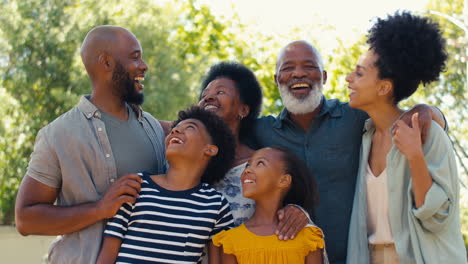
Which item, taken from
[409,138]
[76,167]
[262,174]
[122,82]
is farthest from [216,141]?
[409,138]

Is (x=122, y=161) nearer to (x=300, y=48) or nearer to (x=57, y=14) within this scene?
(x=300, y=48)

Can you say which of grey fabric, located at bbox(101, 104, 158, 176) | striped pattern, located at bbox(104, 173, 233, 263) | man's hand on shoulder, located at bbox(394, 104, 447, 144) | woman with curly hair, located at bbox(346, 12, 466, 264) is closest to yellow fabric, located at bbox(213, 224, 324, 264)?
striped pattern, located at bbox(104, 173, 233, 263)

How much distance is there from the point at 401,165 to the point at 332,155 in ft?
2.36

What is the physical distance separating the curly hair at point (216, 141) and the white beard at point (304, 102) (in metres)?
0.65

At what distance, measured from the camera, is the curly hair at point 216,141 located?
145 inches

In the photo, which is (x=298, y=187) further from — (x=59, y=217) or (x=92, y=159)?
(x=59, y=217)

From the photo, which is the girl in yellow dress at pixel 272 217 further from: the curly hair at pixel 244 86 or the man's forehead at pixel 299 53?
the man's forehead at pixel 299 53

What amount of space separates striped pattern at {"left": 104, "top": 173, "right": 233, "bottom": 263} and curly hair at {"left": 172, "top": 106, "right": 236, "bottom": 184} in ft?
1.12

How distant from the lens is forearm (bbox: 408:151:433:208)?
316 centimetres

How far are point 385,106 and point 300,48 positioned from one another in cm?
96

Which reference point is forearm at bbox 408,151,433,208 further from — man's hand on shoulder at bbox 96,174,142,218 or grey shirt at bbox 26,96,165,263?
grey shirt at bbox 26,96,165,263

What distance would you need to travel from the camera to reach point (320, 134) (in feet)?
13.5

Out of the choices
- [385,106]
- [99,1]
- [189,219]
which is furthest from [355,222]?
[99,1]

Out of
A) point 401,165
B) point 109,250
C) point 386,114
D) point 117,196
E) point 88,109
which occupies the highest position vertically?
point 386,114
